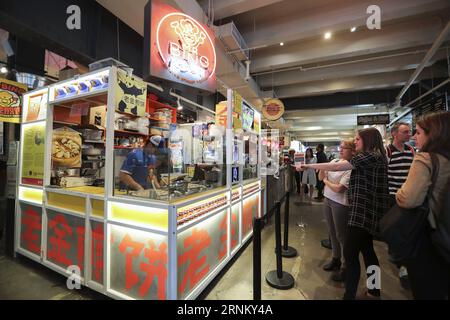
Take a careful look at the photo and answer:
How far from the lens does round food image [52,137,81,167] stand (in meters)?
2.82

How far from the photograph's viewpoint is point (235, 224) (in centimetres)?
315

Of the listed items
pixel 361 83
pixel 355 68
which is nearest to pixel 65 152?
pixel 355 68

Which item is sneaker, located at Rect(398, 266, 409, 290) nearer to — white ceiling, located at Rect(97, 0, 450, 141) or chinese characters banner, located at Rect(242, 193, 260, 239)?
chinese characters banner, located at Rect(242, 193, 260, 239)

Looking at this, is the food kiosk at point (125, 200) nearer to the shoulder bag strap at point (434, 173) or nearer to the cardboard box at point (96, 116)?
the cardboard box at point (96, 116)

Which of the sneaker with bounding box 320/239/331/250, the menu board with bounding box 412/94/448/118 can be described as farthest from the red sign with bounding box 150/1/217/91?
the menu board with bounding box 412/94/448/118

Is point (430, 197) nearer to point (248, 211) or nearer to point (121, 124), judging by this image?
point (248, 211)

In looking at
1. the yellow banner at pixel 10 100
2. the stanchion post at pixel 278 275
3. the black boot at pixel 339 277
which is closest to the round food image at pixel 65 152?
the yellow banner at pixel 10 100

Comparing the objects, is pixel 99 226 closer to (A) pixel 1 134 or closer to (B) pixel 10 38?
(B) pixel 10 38

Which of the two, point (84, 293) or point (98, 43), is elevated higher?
point (98, 43)

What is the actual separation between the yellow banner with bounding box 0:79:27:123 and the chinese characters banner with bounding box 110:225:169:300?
2.46 meters

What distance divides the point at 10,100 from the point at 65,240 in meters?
2.17

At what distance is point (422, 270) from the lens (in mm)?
1332
